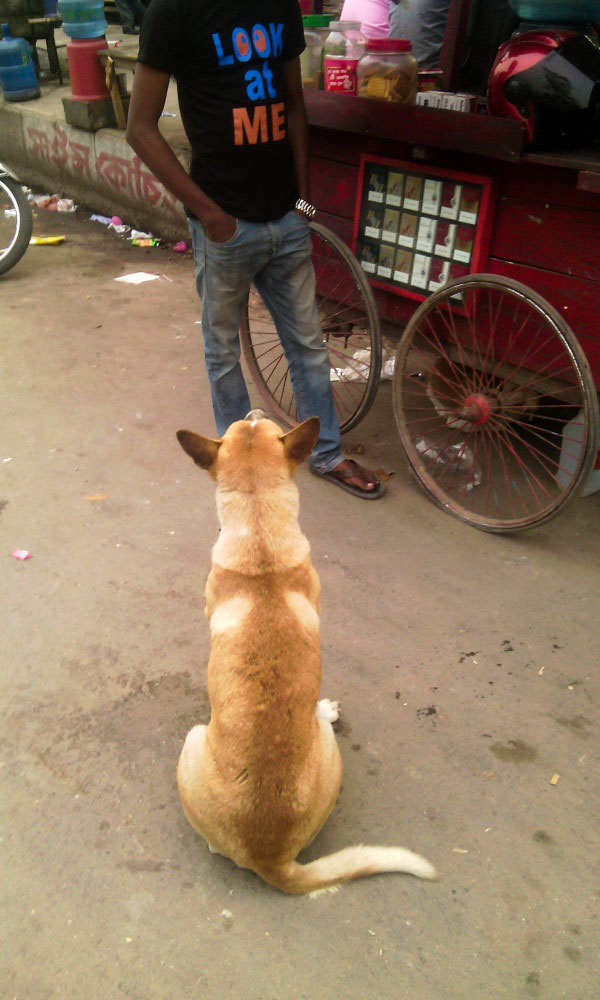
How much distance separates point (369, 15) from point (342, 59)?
1446mm

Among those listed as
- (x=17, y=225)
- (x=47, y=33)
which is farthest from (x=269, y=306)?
(x=47, y=33)

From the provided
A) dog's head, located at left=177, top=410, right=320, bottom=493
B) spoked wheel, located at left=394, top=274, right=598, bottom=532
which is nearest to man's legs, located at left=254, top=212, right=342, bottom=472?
spoked wheel, located at left=394, top=274, right=598, bottom=532

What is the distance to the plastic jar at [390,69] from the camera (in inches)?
142

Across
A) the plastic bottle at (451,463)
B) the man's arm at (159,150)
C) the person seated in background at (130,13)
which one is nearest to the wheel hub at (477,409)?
the plastic bottle at (451,463)

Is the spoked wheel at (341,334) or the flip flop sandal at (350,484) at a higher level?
the spoked wheel at (341,334)

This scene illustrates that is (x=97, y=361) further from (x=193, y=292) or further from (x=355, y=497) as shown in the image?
(x=355, y=497)

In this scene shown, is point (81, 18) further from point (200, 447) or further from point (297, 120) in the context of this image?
point (200, 447)

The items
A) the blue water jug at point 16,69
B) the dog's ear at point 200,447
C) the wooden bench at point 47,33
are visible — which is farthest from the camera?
the wooden bench at point 47,33

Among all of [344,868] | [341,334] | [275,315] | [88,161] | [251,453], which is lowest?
[344,868]

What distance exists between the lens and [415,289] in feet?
12.6

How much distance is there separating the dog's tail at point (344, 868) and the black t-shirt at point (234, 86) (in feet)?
8.28

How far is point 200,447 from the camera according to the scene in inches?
88.7

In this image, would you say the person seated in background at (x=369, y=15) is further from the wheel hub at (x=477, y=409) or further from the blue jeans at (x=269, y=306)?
the wheel hub at (x=477, y=409)

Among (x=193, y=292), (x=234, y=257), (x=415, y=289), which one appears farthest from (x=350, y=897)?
(x=193, y=292)
